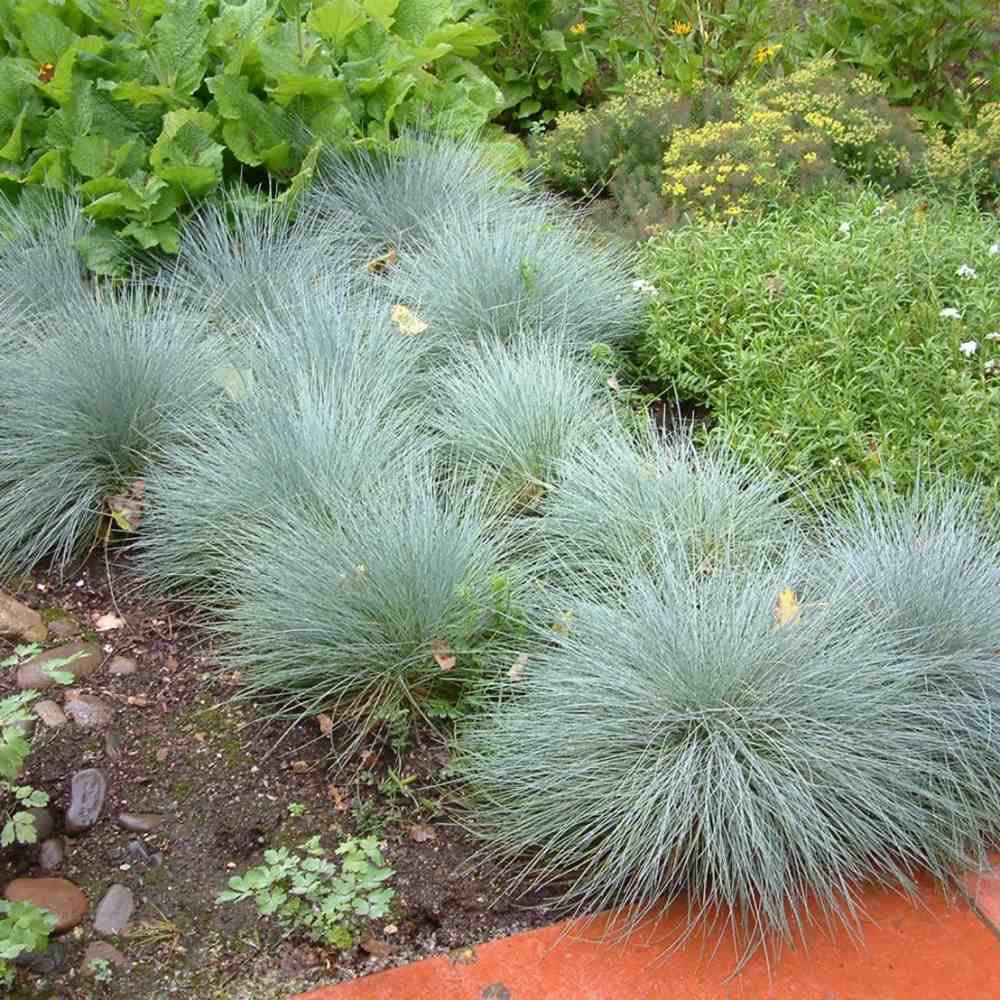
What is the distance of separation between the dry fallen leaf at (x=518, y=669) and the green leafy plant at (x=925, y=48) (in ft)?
12.3

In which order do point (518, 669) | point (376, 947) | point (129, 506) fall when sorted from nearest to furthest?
1. point (376, 947)
2. point (518, 669)
3. point (129, 506)

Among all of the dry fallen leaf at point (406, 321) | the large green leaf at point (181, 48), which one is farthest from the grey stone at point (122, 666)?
the large green leaf at point (181, 48)

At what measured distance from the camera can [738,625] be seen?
239cm

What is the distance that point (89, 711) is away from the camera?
2.71m

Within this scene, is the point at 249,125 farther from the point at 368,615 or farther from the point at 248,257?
the point at 368,615

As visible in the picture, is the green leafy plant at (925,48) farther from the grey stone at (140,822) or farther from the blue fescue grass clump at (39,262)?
the grey stone at (140,822)

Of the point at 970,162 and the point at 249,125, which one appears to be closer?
the point at 249,125

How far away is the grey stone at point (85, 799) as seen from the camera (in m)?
2.44

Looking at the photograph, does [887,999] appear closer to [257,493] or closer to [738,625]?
[738,625]

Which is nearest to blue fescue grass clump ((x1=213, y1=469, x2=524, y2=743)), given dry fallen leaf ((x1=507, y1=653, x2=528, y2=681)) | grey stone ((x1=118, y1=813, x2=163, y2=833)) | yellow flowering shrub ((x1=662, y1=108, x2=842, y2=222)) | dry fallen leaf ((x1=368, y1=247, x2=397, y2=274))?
dry fallen leaf ((x1=507, y1=653, x2=528, y2=681))

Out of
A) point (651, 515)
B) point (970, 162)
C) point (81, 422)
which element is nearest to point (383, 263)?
point (81, 422)

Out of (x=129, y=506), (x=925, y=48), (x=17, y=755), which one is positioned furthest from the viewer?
(x=925, y=48)

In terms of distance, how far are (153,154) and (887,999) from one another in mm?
3345

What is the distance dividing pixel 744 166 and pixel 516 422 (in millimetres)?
1750
